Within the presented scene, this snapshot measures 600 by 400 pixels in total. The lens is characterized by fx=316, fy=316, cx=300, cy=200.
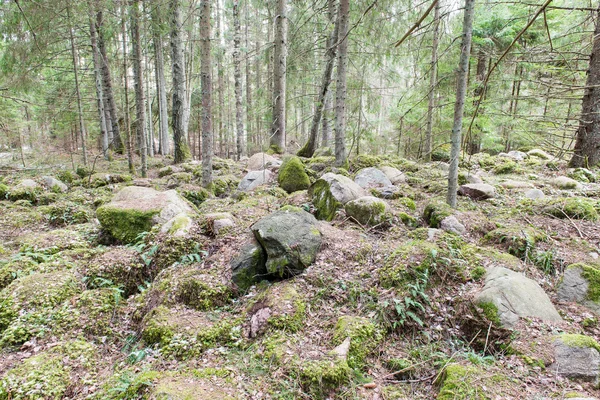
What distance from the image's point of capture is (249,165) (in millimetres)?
10789

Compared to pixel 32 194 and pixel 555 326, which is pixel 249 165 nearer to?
pixel 32 194

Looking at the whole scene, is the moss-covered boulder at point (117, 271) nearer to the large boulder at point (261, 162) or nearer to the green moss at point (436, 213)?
the green moss at point (436, 213)

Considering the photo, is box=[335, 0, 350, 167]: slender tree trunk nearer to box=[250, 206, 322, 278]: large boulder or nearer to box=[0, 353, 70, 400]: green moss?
box=[250, 206, 322, 278]: large boulder

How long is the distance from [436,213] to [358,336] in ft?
9.27

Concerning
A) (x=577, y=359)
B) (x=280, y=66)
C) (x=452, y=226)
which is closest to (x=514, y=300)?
(x=577, y=359)

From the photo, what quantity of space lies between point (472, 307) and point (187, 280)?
3201 mm

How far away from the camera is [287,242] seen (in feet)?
13.1

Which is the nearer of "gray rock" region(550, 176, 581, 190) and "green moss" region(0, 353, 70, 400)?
"green moss" region(0, 353, 70, 400)

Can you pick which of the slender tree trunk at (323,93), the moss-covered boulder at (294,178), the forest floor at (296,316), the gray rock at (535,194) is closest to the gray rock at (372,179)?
the moss-covered boulder at (294,178)

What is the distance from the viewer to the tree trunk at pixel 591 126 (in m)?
7.20

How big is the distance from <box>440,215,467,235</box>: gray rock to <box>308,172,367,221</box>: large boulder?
1.60 metres

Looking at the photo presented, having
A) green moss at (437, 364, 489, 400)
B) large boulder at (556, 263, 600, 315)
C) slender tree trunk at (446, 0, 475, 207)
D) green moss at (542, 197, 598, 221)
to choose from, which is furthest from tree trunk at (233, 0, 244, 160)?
green moss at (437, 364, 489, 400)

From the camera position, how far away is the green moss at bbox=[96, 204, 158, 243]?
16.8ft

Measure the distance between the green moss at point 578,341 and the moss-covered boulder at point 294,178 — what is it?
547 centimetres
